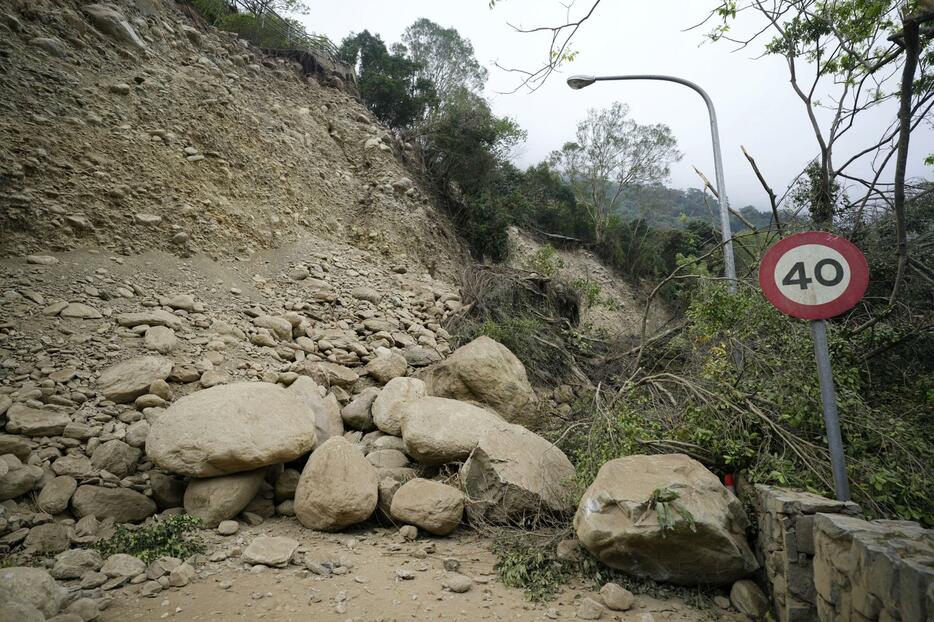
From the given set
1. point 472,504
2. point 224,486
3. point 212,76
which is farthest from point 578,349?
point 212,76

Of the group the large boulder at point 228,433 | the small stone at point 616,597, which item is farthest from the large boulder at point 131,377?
the small stone at point 616,597

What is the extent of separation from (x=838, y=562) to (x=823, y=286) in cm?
143

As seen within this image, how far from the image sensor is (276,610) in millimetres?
2627

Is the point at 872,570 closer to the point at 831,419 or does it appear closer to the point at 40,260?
the point at 831,419

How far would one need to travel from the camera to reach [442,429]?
14.9ft

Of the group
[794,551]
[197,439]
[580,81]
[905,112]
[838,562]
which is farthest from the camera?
[580,81]

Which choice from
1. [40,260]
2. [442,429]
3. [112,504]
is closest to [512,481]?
[442,429]

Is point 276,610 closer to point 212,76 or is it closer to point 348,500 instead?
point 348,500

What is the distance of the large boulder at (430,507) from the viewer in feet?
12.4

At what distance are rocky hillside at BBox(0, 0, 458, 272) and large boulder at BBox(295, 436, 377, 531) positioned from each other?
4879 millimetres

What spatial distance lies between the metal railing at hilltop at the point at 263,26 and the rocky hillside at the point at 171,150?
3.03 ft

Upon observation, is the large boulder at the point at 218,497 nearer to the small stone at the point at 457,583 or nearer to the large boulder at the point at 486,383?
the small stone at the point at 457,583

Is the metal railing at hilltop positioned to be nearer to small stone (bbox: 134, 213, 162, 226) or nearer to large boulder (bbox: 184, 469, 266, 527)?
small stone (bbox: 134, 213, 162, 226)

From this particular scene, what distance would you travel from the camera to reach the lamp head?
6941 millimetres
